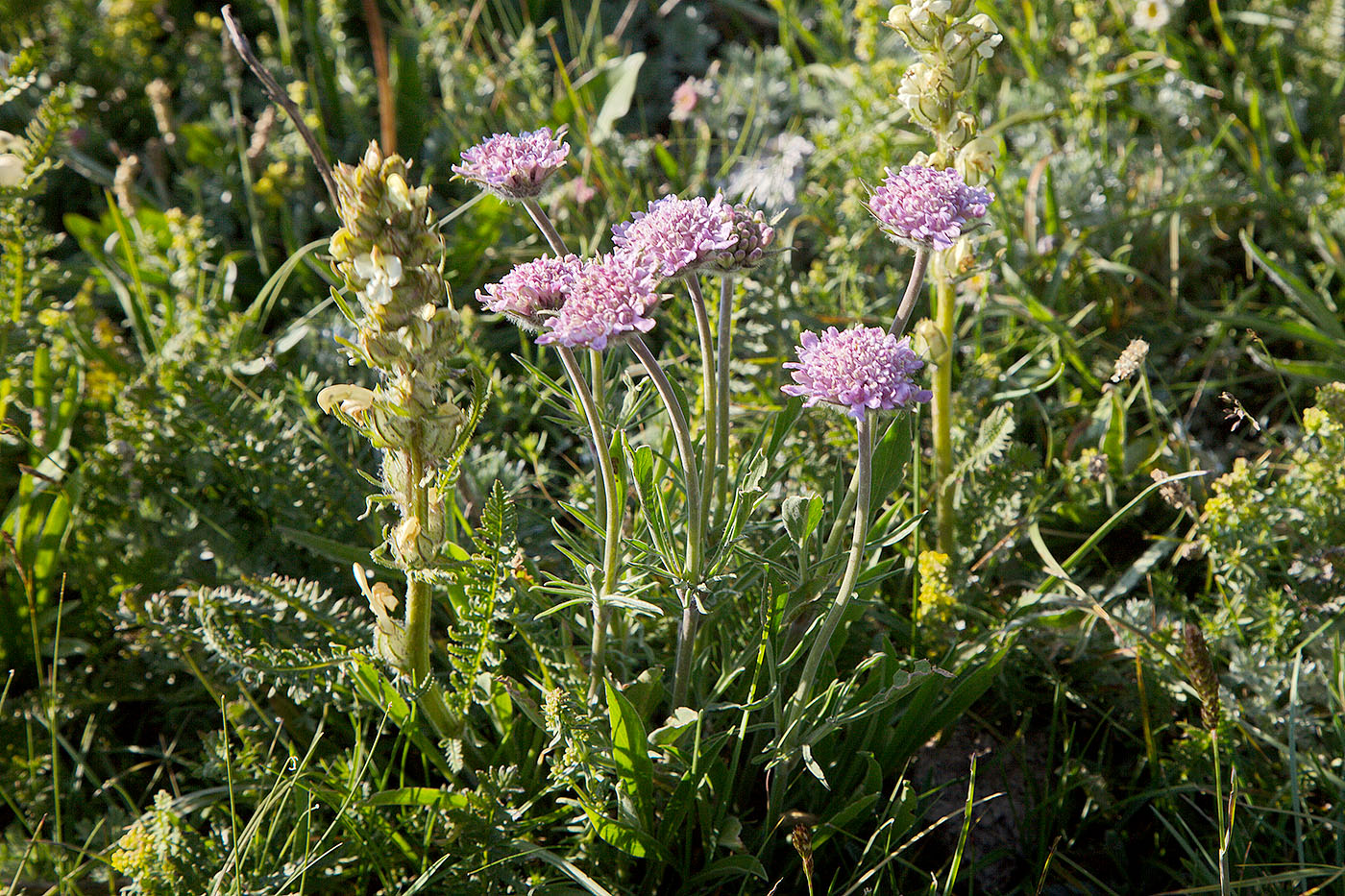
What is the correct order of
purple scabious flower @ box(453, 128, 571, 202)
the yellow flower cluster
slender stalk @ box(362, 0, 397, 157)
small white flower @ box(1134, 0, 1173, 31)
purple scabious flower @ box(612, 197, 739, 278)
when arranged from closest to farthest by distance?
purple scabious flower @ box(612, 197, 739, 278)
purple scabious flower @ box(453, 128, 571, 202)
the yellow flower cluster
slender stalk @ box(362, 0, 397, 157)
small white flower @ box(1134, 0, 1173, 31)

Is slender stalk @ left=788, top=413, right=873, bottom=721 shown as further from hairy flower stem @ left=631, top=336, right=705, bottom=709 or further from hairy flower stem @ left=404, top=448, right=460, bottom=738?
hairy flower stem @ left=404, top=448, right=460, bottom=738

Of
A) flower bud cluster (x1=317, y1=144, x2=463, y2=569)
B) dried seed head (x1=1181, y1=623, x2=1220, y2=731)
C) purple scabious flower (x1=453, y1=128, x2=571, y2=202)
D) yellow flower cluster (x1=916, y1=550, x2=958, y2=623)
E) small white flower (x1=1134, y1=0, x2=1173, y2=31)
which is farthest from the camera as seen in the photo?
small white flower (x1=1134, y1=0, x2=1173, y2=31)

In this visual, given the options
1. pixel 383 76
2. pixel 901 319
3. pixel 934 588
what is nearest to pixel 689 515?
pixel 901 319

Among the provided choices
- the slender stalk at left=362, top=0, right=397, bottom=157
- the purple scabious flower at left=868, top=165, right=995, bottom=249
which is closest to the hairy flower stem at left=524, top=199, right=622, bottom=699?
the purple scabious flower at left=868, top=165, right=995, bottom=249

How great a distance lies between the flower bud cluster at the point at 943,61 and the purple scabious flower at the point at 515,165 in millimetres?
689

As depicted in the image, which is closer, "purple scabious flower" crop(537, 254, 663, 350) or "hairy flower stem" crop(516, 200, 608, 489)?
"purple scabious flower" crop(537, 254, 663, 350)

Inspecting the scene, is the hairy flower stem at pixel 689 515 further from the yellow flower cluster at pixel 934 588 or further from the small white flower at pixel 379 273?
the yellow flower cluster at pixel 934 588

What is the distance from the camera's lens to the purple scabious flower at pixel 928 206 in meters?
1.47

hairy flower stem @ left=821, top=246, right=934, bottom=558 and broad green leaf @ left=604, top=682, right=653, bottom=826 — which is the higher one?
hairy flower stem @ left=821, top=246, right=934, bottom=558

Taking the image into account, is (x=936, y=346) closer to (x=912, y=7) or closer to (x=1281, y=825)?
(x=912, y=7)

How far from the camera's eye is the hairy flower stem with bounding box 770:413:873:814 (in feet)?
4.64

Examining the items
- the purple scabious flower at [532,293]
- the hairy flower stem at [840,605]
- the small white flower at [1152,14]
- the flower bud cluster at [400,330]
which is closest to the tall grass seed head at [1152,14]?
the small white flower at [1152,14]

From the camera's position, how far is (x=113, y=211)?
276 cm

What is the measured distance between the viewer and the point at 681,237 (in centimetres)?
142
